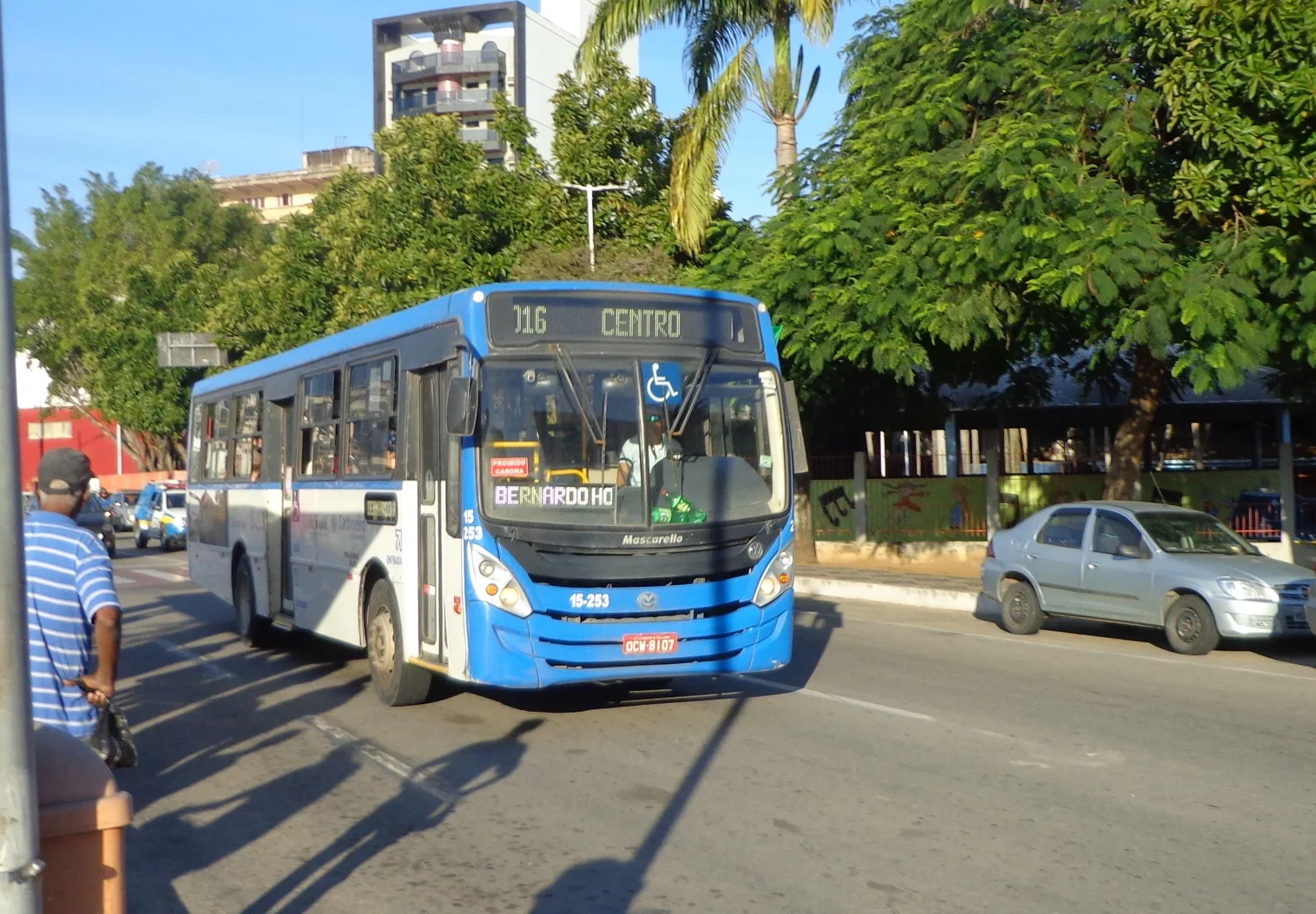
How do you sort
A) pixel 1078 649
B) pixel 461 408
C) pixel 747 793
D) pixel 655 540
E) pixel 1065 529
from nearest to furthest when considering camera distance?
pixel 747 793, pixel 461 408, pixel 655 540, pixel 1078 649, pixel 1065 529

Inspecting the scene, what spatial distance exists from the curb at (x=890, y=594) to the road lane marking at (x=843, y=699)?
25.7ft

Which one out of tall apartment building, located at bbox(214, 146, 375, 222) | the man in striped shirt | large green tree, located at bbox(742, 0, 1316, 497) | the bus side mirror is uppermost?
tall apartment building, located at bbox(214, 146, 375, 222)

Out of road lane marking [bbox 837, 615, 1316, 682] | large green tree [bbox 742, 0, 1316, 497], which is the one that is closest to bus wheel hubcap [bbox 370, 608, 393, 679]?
road lane marking [bbox 837, 615, 1316, 682]

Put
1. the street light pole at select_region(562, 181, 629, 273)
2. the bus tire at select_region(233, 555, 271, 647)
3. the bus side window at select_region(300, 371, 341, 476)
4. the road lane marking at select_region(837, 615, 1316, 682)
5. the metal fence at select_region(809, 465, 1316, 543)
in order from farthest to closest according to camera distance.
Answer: the street light pole at select_region(562, 181, 629, 273) < the metal fence at select_region(809, 465, 1316, 543) < the bus tire at select_region(233, 555, 271, 647) < the road lane marking at select_region(837, 615, 1316, 682) < the bus side window at select_region(300, 371, 341, 476)

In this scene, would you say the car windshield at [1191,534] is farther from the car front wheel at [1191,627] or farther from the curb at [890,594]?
the curb at [890,594]

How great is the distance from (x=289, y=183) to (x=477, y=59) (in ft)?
83.0

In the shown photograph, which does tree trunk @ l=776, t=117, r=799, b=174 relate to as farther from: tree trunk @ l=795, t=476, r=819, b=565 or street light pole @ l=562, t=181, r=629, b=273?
street light pole @ l=562, t=181, r=629, b=273

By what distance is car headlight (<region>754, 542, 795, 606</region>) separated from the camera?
10.2 metres

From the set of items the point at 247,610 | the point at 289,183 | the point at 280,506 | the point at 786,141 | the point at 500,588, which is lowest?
the point at 247,610

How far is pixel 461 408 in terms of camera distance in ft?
30.1

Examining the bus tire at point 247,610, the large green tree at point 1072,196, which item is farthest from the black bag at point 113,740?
the large green tree at point 1072,196

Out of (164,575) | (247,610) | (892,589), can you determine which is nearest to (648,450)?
(247,610)

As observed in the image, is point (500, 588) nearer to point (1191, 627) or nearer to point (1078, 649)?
point (1078, 649)

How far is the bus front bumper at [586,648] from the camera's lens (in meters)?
9.40
